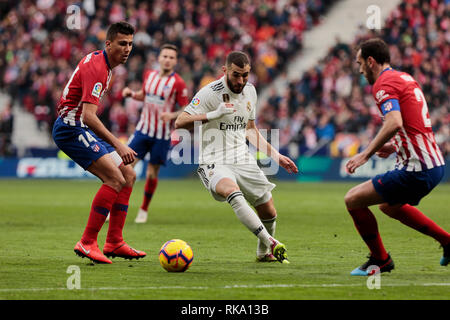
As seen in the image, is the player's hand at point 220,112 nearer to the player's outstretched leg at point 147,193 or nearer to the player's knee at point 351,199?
the player's knee at point 351,199

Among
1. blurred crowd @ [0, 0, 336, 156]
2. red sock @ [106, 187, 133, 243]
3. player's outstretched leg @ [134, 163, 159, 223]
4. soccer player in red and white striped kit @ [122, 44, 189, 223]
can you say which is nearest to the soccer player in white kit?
red sock @ [106, 187, 133, 243]

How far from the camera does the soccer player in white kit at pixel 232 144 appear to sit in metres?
8.62

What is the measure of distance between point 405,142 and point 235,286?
2.13 meters

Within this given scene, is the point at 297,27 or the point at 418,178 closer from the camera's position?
the point at 418,178

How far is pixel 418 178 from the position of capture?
7.41 meters

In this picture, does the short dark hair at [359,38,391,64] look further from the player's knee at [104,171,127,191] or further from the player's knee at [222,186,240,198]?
the player's knee at [104,171,127,191]

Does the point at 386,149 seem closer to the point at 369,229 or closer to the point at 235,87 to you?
the point at 369,229

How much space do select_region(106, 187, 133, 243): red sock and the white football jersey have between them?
99cm

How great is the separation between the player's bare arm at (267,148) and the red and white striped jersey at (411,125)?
163 centimetres

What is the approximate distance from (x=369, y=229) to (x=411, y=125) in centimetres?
107

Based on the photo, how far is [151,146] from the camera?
13.9m

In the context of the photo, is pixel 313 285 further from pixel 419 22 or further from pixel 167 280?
pixel 419 22

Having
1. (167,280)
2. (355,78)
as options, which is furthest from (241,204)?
(355,78)

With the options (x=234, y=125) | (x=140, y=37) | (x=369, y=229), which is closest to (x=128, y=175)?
(x=234, y=125)
